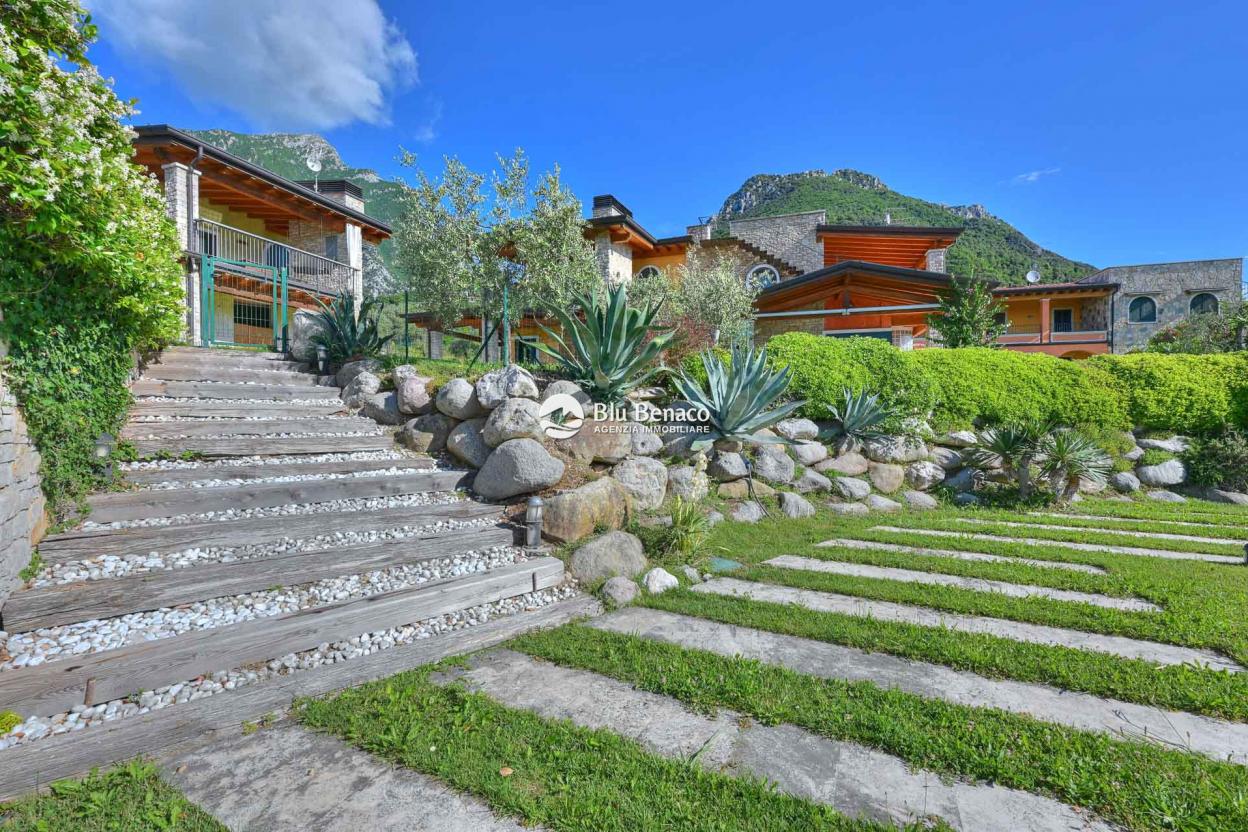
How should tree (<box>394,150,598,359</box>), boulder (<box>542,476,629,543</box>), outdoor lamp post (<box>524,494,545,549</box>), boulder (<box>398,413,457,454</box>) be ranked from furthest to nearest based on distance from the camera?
tree (<box>394,150,598,359</box>) < boulder (<box>398,413,457,454</box>) < boulder (<box>542,476,629,543</box>) < outdoor lamp post (<box>524,494,545,549</box>)

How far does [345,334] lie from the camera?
24.3ft

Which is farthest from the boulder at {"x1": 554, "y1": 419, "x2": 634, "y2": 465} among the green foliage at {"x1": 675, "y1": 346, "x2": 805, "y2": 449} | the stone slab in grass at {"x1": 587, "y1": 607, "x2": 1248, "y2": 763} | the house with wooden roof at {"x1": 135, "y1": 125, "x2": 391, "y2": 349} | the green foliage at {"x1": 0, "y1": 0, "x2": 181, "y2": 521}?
the house with wooden roof at {"x1": 135, "y1": 125, "x2": 391, "y2": 349}

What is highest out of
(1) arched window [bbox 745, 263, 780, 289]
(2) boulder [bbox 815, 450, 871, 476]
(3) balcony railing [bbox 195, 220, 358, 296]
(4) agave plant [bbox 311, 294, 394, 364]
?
(1) arched window [bbox 745, 263, 780, 289]

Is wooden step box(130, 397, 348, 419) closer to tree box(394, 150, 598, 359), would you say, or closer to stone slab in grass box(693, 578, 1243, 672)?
tree box(394, 150, 598, 359)

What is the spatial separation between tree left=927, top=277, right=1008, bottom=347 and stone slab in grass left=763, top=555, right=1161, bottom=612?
11195mm

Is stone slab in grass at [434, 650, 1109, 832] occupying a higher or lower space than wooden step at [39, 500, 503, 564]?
lower

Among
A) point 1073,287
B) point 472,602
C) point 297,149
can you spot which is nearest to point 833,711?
point 472,602

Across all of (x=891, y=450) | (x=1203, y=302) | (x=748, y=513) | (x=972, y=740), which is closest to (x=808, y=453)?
(x=891, y=450)

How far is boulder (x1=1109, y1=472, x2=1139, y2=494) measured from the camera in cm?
857

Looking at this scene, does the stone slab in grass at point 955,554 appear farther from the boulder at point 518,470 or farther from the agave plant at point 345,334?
the agave plant at point 345,334

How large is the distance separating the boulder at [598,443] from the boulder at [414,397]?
1764 millimetres

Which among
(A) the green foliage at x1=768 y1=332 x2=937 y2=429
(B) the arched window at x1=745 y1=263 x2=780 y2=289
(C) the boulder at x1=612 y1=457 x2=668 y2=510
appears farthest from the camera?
(B) the arched window at x1=745 y1=263 x2=780 y2=289

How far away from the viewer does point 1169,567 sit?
4.54m

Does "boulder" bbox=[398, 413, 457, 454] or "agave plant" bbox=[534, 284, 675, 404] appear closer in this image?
"boulder" bbox=[398, 413, 457, 454]
